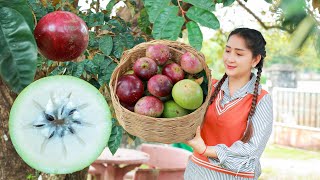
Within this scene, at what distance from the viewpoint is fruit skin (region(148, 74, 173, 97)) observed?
52.1 inches

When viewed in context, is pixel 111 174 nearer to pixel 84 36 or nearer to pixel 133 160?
pixel 133 160

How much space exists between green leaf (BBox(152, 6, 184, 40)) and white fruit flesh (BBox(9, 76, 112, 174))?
277mm

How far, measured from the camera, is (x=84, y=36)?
3.20 feet

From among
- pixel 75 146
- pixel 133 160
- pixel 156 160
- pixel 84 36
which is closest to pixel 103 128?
pixel 75 146

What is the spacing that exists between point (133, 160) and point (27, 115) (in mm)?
2863

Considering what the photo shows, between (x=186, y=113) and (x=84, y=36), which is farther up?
(x=84, y=36)

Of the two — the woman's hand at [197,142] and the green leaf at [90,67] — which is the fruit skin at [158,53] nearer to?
the woman's hand at [197,142]

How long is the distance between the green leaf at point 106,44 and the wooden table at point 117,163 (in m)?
2.09

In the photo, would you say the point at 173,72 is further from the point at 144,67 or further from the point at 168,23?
the point at 168,23

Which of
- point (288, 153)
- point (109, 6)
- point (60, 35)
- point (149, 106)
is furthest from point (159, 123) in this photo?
point (288, 153)

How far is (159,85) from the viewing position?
1326 millimetres

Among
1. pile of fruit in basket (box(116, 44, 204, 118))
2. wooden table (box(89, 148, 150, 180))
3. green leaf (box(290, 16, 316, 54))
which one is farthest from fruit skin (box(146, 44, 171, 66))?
wooden table (box(89, 148, 150, 180))

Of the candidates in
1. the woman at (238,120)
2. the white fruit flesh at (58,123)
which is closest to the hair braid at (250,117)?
the woman at (238,120)

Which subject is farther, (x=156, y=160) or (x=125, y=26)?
(x=156, y=160)
